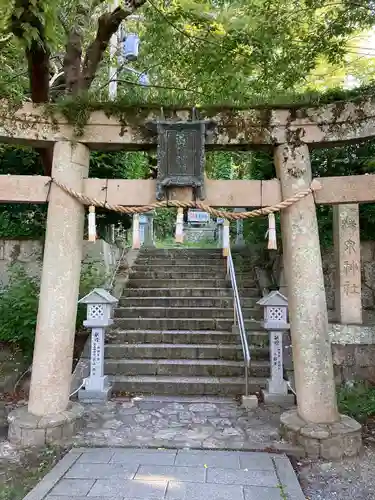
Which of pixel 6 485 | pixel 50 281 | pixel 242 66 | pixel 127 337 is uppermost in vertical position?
pixel 242 66

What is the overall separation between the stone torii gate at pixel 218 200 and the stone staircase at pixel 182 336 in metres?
1.92

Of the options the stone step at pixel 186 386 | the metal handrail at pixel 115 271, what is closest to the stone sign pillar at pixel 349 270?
the stone step at pixel 186 386

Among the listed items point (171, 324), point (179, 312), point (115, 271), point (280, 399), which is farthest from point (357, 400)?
point (115, 271)

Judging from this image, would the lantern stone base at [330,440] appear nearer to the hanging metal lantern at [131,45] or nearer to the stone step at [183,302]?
the stone step at [183,302]

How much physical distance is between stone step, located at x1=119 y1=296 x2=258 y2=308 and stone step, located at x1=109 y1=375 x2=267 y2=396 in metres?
2.17

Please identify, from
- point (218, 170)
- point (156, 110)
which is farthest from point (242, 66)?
point (218, 170)

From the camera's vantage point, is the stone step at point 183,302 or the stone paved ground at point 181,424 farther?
the stone step at point 183,302

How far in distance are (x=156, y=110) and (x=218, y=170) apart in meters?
13.1

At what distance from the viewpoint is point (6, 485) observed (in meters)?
3.81

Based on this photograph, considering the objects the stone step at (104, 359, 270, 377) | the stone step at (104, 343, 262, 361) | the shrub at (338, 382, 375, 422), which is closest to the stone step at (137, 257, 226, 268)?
the stone step at (104, 343, 262, 361)

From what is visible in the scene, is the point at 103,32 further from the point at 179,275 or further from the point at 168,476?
the point at 168,476

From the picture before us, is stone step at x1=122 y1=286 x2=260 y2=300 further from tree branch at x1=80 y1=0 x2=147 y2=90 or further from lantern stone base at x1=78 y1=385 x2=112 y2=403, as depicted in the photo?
tree branch at x1=80 y1=0 x2=147 y2=90

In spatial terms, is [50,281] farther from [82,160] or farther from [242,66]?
[242,66]

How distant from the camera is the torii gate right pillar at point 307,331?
14.4 ft
